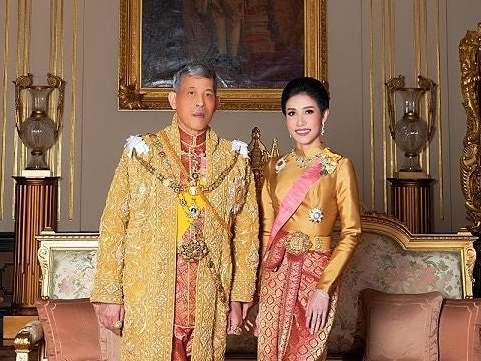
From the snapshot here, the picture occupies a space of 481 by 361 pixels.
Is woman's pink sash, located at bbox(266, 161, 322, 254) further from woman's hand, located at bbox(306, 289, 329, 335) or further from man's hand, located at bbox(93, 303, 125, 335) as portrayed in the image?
man's hand, located at bbox(93, 303, 125, 335)

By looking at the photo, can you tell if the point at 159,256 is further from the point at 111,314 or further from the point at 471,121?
the point at 471,121

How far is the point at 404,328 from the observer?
297 centimetres

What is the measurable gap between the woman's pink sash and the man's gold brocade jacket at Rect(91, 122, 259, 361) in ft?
0.27

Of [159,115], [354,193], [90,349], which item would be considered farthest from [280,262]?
[159,115]

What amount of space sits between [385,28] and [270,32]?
38.4 inches

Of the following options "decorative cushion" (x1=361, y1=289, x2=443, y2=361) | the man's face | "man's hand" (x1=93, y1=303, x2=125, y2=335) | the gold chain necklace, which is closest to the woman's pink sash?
the gold chain necklace

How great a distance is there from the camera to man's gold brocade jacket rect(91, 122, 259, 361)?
208cm

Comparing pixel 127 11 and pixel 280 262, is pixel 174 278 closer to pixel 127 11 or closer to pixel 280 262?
pixel 280 262

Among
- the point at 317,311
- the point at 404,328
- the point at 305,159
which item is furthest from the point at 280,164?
the point at 404,328

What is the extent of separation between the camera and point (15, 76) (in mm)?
5625

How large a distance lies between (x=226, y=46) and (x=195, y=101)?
11.9 feet

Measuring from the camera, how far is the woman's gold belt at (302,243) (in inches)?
84.0

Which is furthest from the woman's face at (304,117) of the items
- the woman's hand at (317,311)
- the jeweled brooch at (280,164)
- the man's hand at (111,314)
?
the man's hand at (111,314)

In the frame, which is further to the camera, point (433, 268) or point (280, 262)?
point (433, 268)
